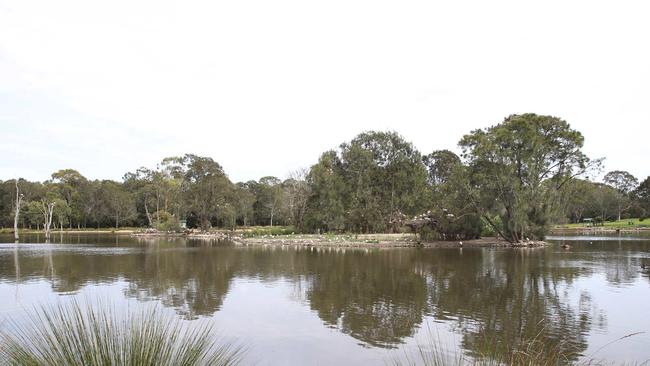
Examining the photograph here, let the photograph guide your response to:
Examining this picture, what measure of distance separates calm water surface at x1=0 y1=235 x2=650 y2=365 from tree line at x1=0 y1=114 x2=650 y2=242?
502 inches

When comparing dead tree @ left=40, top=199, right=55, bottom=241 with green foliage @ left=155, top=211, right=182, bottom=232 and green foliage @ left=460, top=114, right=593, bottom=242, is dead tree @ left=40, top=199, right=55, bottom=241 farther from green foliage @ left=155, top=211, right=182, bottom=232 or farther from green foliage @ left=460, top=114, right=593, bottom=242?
green foliage @ left=460, top=114, right=593, bottom=242

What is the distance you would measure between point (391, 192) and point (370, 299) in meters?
39.0

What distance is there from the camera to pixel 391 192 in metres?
53.8

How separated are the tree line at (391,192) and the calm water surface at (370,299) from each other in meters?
12.7

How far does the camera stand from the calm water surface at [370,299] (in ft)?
33.9

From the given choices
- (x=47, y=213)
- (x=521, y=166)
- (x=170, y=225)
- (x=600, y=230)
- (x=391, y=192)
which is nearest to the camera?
(x=521, y=166)

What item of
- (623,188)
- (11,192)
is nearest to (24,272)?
(11,192)

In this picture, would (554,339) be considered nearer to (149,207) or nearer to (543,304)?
(543,304)

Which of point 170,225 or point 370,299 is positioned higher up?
point 170,225

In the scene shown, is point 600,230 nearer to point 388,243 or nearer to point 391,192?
point 391,192

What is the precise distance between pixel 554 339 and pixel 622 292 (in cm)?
829

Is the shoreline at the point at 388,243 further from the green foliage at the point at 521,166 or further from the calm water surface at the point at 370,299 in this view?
the calm water surface at the point at 370,299

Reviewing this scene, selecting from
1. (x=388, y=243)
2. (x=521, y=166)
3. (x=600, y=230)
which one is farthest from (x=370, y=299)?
(x=600, y=230)

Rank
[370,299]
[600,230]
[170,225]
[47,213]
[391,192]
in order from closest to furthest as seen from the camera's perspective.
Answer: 1. [370,299]
2. [391,192]
3. [170,225]
4. [600,230]
5. [47,213]
